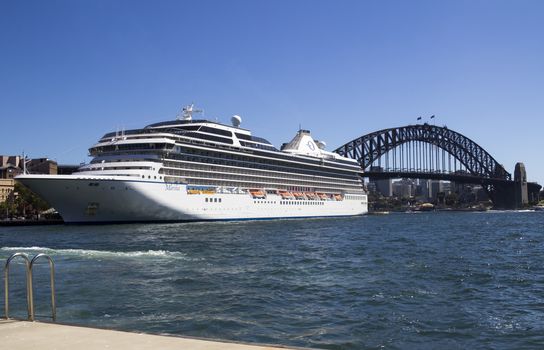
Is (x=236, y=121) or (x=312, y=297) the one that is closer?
(x=312, y=297)

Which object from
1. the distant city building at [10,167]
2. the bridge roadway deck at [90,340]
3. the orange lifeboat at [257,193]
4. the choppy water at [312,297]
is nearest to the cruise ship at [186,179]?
the orange lifeboat at [257,193]

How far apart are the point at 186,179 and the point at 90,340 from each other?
61.9 metres

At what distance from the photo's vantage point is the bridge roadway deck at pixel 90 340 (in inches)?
281

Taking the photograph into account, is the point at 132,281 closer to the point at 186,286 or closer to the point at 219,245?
the point at 186,286

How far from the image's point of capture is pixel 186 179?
68.8 meters

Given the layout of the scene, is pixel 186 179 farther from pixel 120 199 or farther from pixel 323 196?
pixel 323 196

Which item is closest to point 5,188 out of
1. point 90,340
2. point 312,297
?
point 312,297

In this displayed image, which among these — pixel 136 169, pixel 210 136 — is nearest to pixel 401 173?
pixel 210 136

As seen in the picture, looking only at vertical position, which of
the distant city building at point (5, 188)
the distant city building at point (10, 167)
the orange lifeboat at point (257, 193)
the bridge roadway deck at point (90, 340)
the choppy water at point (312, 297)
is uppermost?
the distant city building at point (10, 167)

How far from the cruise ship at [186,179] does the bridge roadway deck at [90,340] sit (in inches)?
2042

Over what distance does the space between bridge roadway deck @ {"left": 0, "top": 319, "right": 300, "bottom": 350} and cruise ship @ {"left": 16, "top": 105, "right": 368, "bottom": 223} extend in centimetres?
5186

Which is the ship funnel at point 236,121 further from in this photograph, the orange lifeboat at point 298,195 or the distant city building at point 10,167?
the distant city building at point 10,167

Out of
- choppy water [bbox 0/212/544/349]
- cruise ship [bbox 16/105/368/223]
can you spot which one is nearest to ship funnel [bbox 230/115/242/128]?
cruise ship [bbox 16/105/368/223]

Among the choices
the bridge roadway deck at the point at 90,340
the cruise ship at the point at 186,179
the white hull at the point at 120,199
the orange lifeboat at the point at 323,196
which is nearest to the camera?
the bridge roadway deck at the point at 90,340
